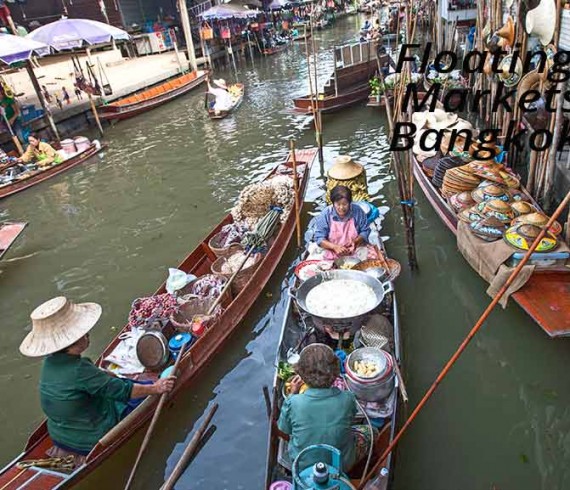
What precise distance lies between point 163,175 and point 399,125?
7561 mm

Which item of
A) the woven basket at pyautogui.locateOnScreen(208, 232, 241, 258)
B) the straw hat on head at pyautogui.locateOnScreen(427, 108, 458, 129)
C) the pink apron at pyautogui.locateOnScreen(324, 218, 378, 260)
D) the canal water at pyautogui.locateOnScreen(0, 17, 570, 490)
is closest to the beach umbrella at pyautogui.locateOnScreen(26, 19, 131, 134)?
the canal water at pyautogui.locateOnScreen(0, 17, 570, 490)

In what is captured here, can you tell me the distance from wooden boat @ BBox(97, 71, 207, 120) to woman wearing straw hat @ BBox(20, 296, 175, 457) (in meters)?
14.7

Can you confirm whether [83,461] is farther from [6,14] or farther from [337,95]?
[6,14]

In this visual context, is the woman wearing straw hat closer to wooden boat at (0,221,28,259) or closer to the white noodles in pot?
the white noodles in pot

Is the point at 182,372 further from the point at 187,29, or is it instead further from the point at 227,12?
the point at 227,12

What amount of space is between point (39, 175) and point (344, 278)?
395 inches

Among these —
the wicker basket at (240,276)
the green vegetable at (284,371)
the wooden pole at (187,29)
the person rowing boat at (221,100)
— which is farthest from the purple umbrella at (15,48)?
the green vegetable at (284,371)

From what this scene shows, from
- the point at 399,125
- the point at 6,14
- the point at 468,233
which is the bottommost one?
the point at 468,233

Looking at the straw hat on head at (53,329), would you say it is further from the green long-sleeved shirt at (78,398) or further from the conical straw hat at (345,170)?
the conical straw hat at (345,170)

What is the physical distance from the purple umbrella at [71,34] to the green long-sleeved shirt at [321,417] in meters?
13.9

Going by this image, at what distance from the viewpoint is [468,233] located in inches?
245

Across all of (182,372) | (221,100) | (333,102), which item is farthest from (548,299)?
(221,100)

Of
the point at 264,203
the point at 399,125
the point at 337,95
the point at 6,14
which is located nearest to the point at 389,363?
the point at 399,125

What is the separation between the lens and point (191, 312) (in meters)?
5.96
